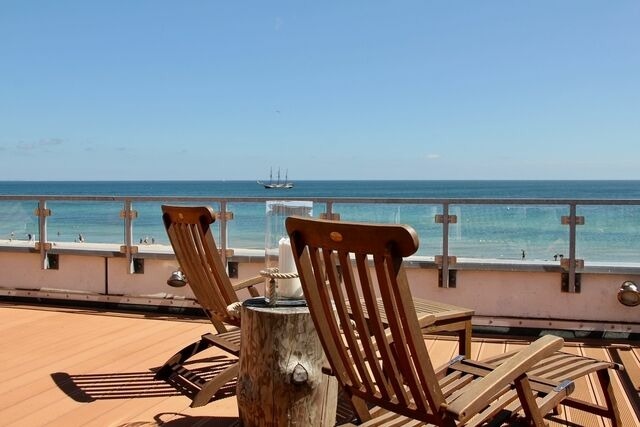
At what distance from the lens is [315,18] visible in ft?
87.7

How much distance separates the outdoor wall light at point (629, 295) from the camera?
16.0ft

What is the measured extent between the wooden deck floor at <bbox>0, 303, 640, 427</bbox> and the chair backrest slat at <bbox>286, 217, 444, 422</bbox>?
113 cm

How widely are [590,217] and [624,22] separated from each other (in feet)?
52.0

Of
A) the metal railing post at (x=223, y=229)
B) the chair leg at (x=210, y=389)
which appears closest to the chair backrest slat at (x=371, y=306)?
the chair leg at (x=210, y=389)

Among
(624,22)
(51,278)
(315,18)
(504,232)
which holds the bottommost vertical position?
(51,278)

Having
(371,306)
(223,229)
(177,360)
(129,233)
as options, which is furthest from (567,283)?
(129,233)

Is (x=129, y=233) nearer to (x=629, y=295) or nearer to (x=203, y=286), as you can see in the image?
(x=203, y=286)

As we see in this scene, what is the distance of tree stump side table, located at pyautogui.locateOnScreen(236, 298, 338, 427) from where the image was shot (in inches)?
104

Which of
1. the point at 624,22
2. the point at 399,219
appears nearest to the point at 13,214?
the point at 399,219

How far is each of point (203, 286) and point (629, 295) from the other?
332 cm

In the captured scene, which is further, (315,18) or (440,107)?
(440,107)

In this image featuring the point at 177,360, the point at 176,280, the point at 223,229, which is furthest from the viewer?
the point at 223,229

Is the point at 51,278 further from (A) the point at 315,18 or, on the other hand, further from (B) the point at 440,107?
(B) the point at 440,107

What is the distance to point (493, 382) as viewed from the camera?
2043 mm
